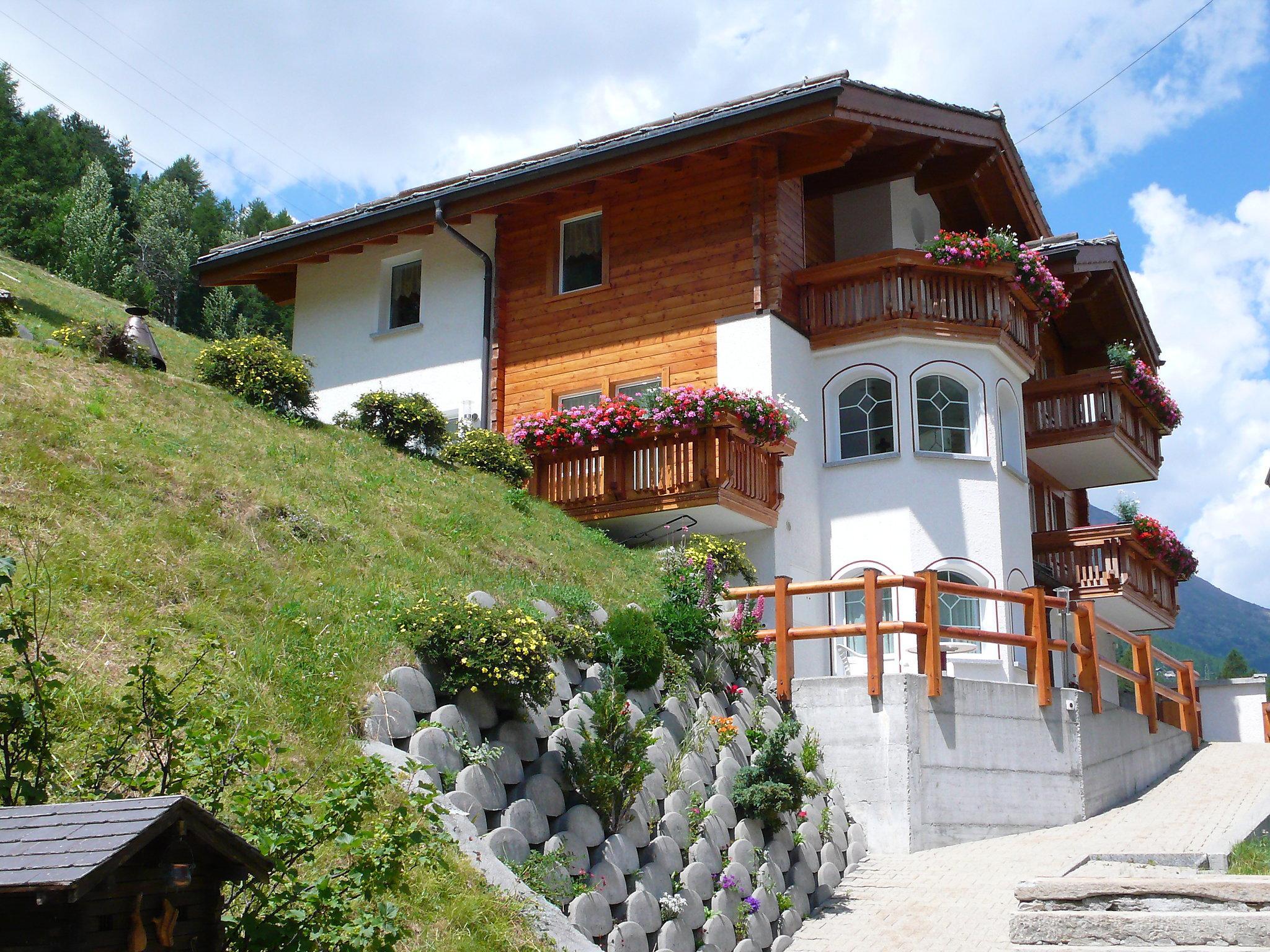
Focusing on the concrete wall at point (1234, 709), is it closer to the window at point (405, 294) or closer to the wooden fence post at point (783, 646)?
the wooden fence post at point (783, 646)

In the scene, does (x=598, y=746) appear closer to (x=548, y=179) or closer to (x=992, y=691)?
(x=992, y=691)

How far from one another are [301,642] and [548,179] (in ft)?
39.8

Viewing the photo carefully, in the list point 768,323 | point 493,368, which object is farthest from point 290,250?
point 768,323

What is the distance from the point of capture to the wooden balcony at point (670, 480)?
1759 centimetres

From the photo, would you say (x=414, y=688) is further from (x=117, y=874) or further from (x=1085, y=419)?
(x=1085, y=419)

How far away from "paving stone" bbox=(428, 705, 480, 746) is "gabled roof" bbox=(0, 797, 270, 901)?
161 inches

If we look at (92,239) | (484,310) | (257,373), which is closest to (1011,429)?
(484,310)

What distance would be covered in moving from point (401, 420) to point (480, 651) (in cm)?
862

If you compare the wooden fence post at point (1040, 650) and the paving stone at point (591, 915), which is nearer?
the paving stone at point (591, 915)

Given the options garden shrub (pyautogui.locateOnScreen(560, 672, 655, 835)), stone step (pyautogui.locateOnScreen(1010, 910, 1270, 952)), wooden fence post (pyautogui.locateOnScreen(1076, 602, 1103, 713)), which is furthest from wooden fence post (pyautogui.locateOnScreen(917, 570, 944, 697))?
garden shrub (pyautogui.locateOnScreen(560, 672, 655, 835))

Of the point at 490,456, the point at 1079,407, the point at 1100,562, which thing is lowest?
the point at 1100,562

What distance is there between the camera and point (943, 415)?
19.8 metres

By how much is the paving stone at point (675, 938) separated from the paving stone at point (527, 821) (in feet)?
4.04

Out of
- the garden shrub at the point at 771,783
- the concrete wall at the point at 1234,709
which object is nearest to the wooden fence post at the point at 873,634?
the garden shrub at the point at 771,783
